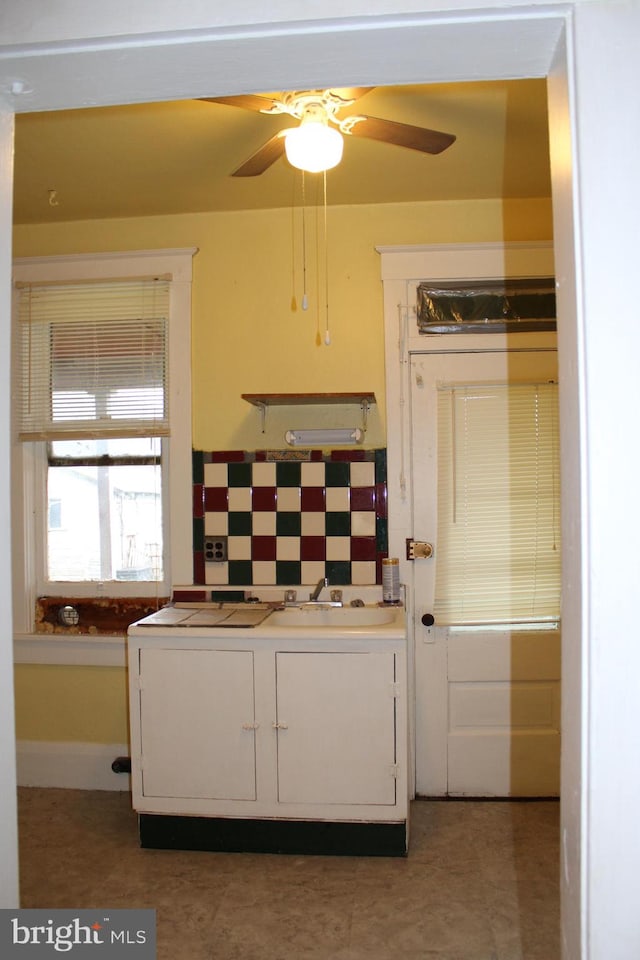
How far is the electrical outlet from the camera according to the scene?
3.45 m

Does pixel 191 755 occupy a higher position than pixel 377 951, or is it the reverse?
pixel 191 755

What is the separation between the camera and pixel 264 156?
91.5 inches

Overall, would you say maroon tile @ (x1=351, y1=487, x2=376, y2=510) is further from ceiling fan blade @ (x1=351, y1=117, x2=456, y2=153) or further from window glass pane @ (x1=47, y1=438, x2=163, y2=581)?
ceiling fan blade @ (x1=351, y1=117, x2=456, y2=153)

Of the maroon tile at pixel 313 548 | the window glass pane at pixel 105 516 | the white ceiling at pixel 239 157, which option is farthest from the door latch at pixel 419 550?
the white ceiling at pixel 239 157

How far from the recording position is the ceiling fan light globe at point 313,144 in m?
2.05

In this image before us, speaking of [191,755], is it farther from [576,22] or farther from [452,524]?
[576,22]

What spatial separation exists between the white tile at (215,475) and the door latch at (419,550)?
0.97 m

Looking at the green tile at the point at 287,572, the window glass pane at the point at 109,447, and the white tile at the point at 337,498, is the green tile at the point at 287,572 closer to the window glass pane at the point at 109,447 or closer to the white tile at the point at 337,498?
the white tile at the point at 337,498

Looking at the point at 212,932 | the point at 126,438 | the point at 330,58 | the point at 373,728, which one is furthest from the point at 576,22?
the point at 126,438

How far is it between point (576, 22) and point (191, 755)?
269 cm

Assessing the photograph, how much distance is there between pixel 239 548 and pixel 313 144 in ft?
6.42

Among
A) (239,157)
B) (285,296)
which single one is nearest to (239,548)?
(285,296)

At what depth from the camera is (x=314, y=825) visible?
278 centimetres

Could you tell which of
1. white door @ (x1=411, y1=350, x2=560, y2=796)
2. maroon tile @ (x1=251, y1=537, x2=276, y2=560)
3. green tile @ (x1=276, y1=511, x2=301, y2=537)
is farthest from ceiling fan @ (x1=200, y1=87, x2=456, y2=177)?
maroon tile @ (x1=251, y1=537, x2=276, y2=560)
